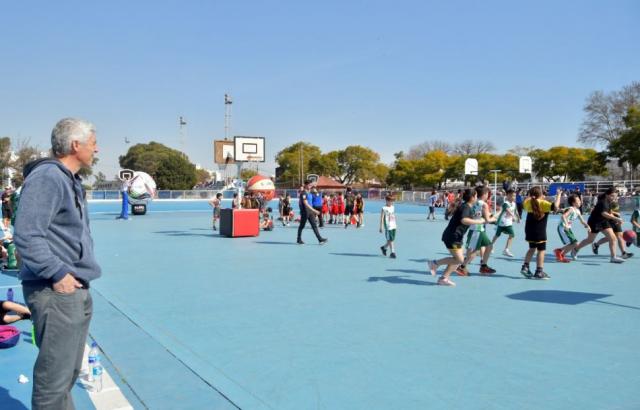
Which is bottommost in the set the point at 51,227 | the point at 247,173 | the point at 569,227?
the point at 569,227

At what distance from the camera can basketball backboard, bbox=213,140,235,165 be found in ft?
82.0

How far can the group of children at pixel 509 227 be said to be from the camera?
8109mm

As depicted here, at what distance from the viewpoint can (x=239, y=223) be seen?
54.1ft

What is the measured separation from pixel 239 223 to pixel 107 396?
1270 cm

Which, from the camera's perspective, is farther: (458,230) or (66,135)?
(458,230)

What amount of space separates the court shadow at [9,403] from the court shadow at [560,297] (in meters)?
6.29

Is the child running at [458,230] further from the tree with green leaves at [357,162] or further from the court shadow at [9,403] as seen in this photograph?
the tree with green leaves at [357,162]

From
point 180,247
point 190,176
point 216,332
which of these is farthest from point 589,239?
point 190,176

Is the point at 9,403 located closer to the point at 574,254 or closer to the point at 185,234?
the point at 574,254

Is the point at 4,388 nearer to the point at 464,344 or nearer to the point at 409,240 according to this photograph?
the point at 464,344

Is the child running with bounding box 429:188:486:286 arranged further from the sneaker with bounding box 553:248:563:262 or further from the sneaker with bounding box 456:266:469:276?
the sneaker with bounding box 553:248:563:262

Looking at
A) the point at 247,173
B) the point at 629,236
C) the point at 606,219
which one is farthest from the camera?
the point at 247,173

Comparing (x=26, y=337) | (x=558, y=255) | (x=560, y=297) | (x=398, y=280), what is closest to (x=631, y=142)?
(x=558, y=255)

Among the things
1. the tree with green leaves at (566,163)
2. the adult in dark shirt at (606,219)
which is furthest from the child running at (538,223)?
the tree with green leaves at (566,163)
